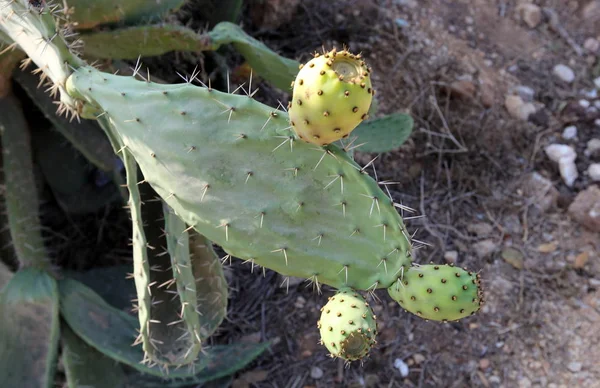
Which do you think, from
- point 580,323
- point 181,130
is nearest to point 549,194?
point 580,323

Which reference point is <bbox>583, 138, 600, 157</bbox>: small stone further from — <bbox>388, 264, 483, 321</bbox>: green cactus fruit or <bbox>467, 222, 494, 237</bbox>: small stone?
<bbox>388, 264, 483, 321</bbox>: green cactus fruit

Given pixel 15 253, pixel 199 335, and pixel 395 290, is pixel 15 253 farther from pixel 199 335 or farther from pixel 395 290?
pixel 395 290

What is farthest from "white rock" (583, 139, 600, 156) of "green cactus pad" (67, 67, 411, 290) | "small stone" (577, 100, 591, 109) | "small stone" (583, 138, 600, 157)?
"green cactus pad" (67, 67, 411, 290)

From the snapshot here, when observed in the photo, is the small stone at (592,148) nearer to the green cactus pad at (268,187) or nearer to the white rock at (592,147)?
the white rock at (592,147)

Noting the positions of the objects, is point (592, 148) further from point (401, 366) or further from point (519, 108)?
point (401, 366)

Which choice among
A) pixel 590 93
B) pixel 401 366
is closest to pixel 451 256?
pixel 401 366

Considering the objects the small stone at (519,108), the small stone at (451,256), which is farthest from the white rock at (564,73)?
the small stone at (451,256)
